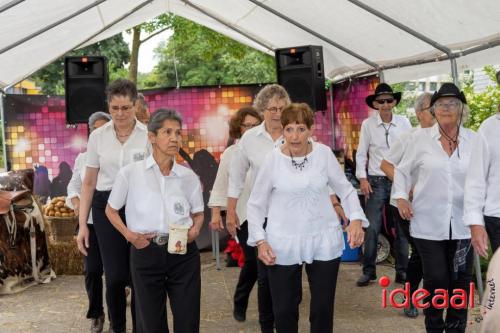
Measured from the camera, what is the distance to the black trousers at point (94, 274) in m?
5.41

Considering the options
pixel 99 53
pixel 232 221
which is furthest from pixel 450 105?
pixel 99 53

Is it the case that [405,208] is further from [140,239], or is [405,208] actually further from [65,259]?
[65,259]

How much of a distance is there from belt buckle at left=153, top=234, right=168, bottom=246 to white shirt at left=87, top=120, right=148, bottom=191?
3.14ft

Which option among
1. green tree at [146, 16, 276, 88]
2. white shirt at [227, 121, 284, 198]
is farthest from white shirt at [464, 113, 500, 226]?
green tree at [146, 16, 276, 88]

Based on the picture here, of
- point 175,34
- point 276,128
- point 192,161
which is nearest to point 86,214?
point 276,128

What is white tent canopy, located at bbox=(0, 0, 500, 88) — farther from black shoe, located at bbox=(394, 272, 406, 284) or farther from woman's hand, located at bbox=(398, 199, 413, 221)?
black shoe, located at bbox=(394, 272, 406, 284)

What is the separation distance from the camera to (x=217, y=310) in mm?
6594

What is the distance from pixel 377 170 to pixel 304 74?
1.63 metres

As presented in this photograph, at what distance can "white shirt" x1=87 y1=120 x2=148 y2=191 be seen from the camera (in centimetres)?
484

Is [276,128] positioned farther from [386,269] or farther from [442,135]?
[386,269]

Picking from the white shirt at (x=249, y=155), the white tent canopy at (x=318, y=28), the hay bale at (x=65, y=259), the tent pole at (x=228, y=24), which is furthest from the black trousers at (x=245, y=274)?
the tent pole at (x=228, y=24)

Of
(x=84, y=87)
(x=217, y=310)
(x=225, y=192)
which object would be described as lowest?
(x=217, y=310)

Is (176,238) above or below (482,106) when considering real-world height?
below

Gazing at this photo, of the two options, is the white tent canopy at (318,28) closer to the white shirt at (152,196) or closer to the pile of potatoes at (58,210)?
the pile of potatoes at (58,210)
